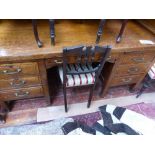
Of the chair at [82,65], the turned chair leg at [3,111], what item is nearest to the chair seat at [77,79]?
the chair at [82,65]

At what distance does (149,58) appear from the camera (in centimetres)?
126

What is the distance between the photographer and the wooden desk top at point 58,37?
92 cm

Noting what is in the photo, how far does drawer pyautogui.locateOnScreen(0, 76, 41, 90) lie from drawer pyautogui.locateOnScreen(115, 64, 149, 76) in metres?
0.75

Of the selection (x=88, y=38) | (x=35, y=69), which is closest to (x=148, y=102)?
(x=88, y=38)

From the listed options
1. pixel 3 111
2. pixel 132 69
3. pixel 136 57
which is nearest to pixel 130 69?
pixel 132 69

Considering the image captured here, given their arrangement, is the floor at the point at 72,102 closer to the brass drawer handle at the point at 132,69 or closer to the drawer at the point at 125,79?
the drawer at the point at 125,79

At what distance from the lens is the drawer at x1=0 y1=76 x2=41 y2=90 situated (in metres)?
1.08

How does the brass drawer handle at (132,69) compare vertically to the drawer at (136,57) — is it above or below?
below

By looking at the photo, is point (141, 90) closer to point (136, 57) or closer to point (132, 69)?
point (132, 69)

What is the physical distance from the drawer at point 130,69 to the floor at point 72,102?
15.7 inches

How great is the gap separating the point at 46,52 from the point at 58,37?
20 centimetres

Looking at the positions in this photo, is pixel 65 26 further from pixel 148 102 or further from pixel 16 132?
pixel 148 102

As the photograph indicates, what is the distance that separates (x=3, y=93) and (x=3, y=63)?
0.36 m

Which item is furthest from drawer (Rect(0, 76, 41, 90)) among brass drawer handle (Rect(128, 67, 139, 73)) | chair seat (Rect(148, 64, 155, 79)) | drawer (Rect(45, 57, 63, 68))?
chair seat (Rect(148, 64, 155, 79))
